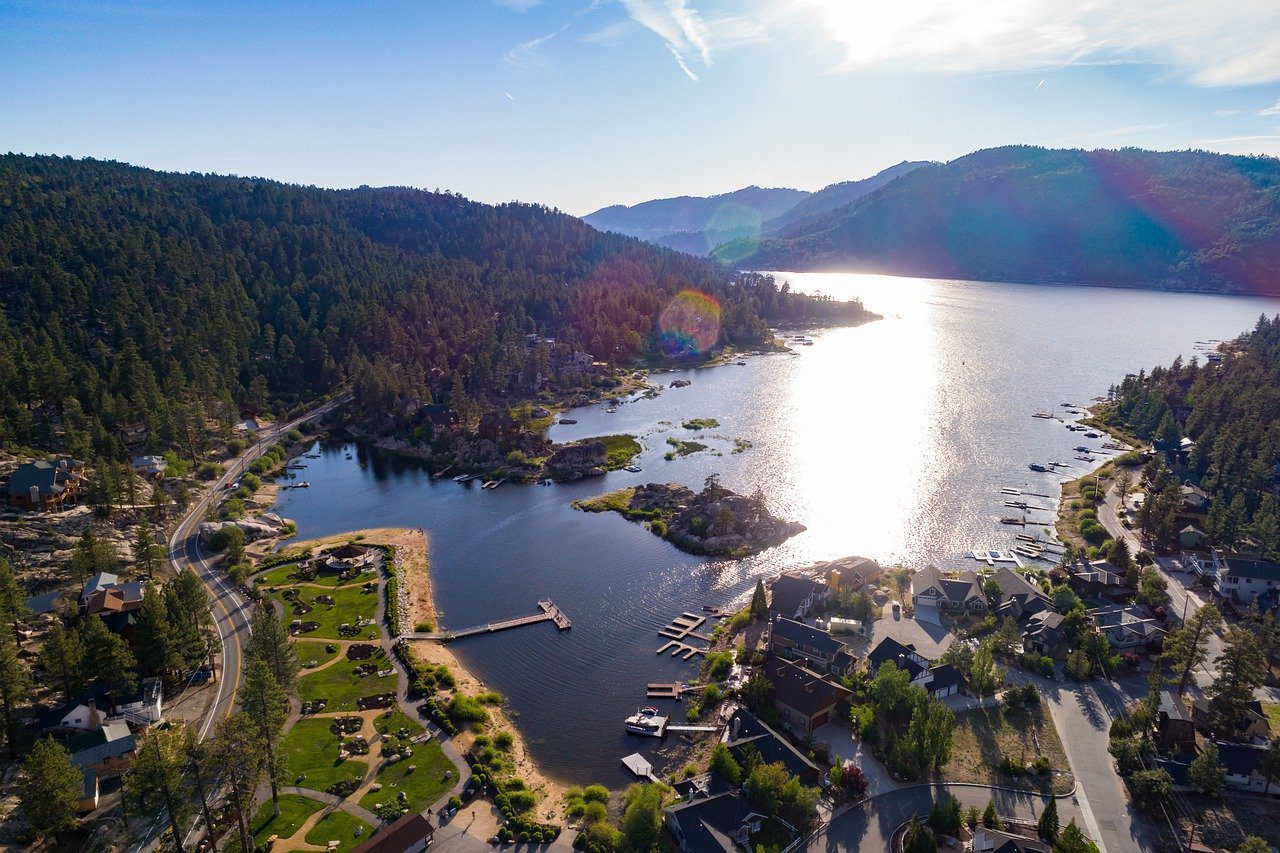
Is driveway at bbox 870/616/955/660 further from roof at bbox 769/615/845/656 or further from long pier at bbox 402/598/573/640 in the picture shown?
long pier at bbox 402/598/573/640

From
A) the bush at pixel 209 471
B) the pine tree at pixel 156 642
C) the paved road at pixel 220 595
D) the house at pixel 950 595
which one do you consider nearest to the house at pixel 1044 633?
the house at pixel 950 595

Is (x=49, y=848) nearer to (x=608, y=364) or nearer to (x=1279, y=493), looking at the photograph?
(x=1279, y=493)

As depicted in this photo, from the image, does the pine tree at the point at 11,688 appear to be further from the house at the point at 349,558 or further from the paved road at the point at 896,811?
the paved road at the point at 896,811

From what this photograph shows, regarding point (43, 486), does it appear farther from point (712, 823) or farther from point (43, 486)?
point (712, 823)

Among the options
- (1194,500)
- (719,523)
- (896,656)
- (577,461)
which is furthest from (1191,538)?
(577,461)

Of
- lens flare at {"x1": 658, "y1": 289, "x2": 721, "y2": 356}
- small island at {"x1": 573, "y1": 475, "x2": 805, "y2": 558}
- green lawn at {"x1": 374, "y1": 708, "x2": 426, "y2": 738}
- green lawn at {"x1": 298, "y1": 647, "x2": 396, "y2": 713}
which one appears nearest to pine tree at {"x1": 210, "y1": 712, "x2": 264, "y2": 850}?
green lawn at {"x1": 374, "y1": 708, "x2": 426, "y2": 738}
